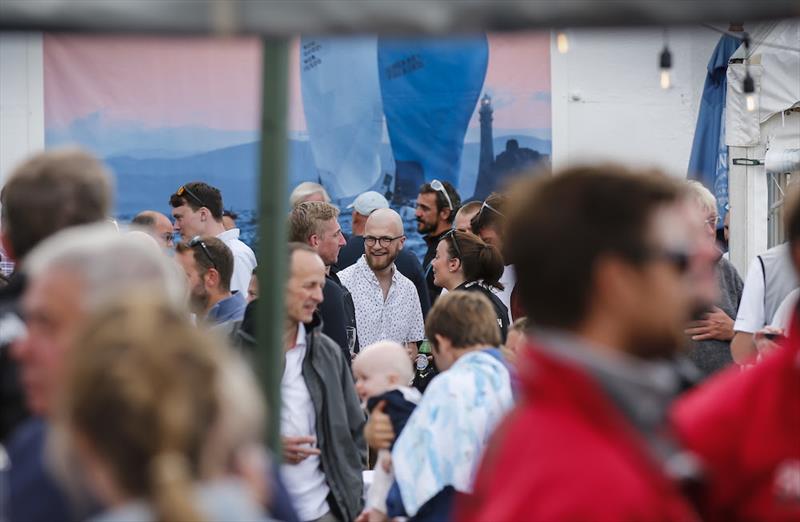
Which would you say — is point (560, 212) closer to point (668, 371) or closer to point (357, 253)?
point (668, 371)

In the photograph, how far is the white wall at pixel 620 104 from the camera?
1066 centimetres

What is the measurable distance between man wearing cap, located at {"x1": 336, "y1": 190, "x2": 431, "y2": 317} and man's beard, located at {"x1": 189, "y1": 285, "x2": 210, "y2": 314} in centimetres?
160

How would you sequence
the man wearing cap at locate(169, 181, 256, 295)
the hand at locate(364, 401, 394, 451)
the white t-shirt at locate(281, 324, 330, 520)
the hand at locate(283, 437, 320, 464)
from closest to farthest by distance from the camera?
the hand at locate(364, 401, 394, 451) < the hand at locate(283, 437, 320, 464) < the white t-shirt at locate(281, 324, 330, 520) < the man wearing cap at locate(169, 181, 256, 295)

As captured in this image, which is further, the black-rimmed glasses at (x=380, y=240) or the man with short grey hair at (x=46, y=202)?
the black-rimmed glasses at (x=380, y=240)

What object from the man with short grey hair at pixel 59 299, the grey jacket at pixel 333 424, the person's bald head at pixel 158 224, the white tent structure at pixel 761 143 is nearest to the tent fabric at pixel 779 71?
the white tent structure at pixel 761 143

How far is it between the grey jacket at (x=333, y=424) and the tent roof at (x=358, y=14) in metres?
2.74

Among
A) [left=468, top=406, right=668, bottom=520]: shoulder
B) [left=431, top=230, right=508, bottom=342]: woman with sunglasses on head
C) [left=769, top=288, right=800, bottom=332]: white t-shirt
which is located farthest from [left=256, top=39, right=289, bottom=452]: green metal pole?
[left=431, top=230, right=508, bottom=342]: woman with sunglasses on head

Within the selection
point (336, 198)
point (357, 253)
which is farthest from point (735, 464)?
point (336, 198)

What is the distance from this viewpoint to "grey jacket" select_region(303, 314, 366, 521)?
510 centimetres

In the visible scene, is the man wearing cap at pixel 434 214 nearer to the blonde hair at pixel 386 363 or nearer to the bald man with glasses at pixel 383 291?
the bald man with glasses at pixel 383 291

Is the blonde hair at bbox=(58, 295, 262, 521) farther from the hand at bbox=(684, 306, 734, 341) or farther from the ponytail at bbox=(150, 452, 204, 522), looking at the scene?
the hand at bbox=(684, 306, 734, 341)

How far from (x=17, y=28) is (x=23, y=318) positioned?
2.23 feet

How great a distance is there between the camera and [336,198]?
33.8 feet

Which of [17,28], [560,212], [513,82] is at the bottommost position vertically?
[560,212]
